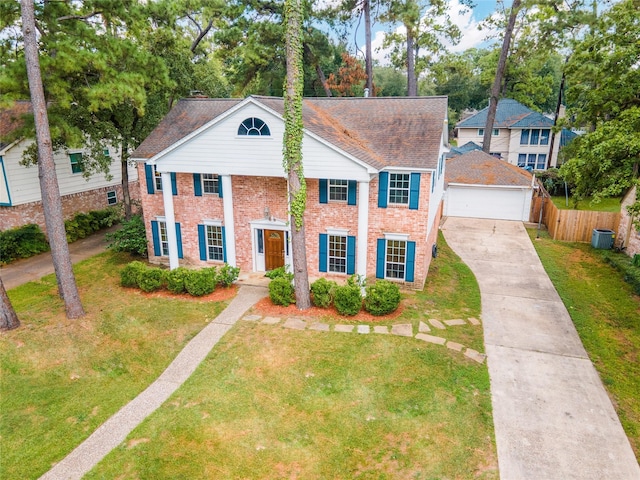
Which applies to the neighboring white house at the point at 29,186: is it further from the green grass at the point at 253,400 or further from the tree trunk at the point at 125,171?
the green grass at the point at 253,400

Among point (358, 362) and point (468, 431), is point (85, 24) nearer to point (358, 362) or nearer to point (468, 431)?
point (358, 362)

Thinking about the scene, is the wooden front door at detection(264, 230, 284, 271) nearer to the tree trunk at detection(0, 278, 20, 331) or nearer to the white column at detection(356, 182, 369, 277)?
the white column at detection(356, 182, 369, 277)

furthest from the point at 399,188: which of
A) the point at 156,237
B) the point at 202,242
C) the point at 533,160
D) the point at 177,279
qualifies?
the point at 533,160

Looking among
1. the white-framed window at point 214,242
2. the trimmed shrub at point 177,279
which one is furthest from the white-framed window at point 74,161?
the trimmed shrub at point 177,279

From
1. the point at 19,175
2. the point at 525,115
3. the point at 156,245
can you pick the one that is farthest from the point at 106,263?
the point at 525,115

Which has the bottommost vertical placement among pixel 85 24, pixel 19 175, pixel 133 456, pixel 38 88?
pixel 133 456

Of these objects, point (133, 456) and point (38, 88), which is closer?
point (133, 456)
